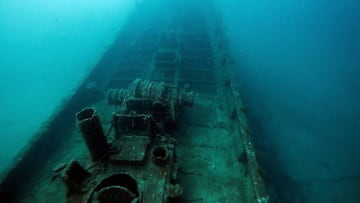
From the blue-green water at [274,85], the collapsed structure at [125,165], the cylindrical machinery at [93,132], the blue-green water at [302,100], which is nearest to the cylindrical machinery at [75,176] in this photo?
the collapsed structure at [125,165]

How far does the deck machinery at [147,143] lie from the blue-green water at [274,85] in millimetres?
1106

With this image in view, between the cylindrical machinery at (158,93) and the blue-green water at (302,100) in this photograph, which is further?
the blue-green water at (302,100)

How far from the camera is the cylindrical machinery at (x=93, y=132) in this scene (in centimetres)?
237

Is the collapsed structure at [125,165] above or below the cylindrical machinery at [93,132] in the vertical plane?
below

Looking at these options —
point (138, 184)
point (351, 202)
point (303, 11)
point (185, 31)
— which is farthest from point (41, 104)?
point (303, 11)

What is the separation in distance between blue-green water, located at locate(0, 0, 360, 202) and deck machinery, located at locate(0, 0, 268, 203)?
111 centimetres

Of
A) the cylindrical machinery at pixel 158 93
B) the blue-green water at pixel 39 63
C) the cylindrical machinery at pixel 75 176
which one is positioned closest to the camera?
the cylindrical machinery at pixel 75 176

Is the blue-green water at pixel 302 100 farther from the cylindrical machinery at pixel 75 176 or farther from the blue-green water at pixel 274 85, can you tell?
the cylindrical machinery at pixel 75 176

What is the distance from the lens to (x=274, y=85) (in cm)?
812

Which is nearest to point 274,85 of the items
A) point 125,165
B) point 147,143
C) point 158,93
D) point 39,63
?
point 158,93

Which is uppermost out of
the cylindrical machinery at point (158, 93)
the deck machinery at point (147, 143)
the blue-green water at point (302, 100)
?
the cylindrical machinery at point (158, 93)

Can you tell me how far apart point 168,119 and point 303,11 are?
71.3ft

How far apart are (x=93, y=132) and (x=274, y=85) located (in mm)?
7273

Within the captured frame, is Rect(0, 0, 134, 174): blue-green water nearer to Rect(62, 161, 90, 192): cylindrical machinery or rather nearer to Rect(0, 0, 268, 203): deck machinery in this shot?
Rect(0, 0, 268, 203): deck machinery
